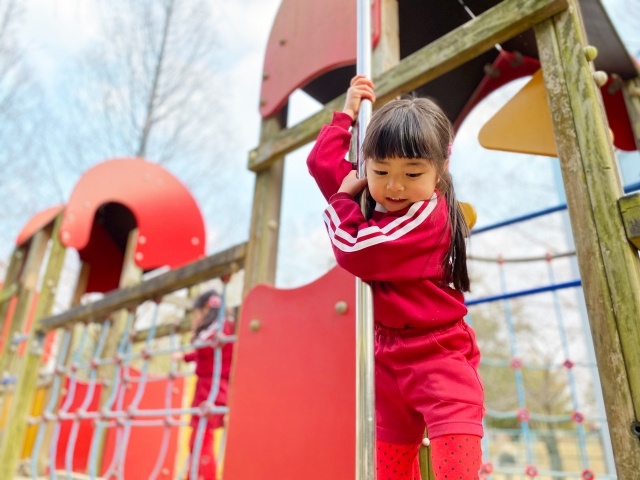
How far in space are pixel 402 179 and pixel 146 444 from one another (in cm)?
335

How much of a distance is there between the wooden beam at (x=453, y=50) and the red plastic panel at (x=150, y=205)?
2.36 m

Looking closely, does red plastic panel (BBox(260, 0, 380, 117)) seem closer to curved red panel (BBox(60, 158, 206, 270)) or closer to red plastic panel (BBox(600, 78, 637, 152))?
red plastic panel (BBox(600, 78, 637, 152))

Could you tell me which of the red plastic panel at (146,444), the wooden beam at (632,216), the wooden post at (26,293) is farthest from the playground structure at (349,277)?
the red plastic panel at (146,444)

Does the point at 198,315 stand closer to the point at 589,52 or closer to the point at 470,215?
the point at 470,215

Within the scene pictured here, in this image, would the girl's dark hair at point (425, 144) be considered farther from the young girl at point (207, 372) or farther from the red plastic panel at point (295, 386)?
the young girl at point (207, 372)

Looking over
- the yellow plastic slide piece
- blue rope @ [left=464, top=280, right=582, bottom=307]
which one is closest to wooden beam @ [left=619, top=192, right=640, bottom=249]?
the yellow plastic slide piece

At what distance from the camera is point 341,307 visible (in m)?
1.43

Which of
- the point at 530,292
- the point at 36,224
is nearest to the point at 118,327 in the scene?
the point at 36,224

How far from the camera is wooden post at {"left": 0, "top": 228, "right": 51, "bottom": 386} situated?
3606 millimetres

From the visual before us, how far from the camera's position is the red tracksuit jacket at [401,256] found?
38.7 inches

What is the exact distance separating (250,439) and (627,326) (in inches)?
44.0

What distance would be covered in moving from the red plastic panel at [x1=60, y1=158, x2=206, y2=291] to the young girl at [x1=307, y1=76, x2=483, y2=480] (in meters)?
3.12

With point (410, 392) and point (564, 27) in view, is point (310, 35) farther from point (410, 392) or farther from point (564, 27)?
point (410, 392)

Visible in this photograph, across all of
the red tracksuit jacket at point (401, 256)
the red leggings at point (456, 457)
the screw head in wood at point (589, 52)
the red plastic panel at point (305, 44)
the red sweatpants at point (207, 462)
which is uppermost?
the red plastic panel at point (305, 44)
